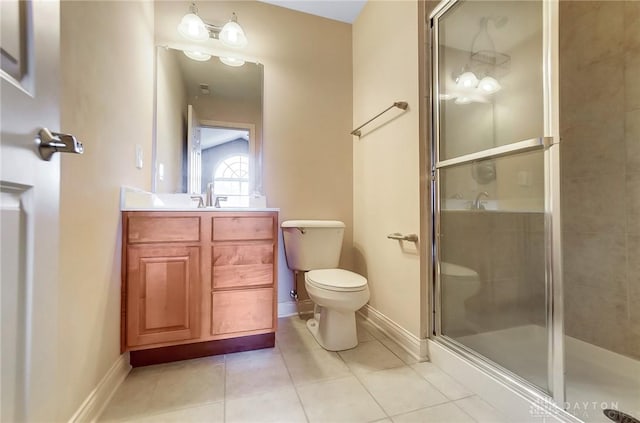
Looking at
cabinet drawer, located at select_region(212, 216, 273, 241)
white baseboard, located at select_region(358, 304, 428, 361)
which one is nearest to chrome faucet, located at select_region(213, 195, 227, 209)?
cabinet drawer, located at select_region(212, 216, 273, 241)

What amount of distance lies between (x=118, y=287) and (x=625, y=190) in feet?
8.39

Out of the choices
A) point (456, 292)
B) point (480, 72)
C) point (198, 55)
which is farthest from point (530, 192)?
point (198, 55)

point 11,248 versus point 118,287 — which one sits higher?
point 11,248

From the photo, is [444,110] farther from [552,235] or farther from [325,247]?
[325,247]

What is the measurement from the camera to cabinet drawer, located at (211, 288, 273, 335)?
1.42 m

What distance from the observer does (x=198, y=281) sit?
1384 millimetres

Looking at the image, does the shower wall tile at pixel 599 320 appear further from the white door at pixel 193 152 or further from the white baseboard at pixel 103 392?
the white door at pixel 193 152

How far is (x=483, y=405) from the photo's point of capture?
3.60 ft

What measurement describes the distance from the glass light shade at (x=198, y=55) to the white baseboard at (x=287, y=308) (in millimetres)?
1929

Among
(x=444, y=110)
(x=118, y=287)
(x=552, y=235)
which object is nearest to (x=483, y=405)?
(x=552, y=235)

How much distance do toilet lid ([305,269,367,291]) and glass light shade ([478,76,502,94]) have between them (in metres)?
1.25

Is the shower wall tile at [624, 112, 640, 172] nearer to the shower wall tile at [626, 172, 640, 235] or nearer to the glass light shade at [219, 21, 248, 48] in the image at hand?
the shower wall tile at [626, 172, 640, 235]

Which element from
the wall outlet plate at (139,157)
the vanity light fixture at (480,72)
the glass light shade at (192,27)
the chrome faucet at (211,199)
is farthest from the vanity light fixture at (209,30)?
the vanity light fixture at (480,72)

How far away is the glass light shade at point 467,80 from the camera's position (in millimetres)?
1465
